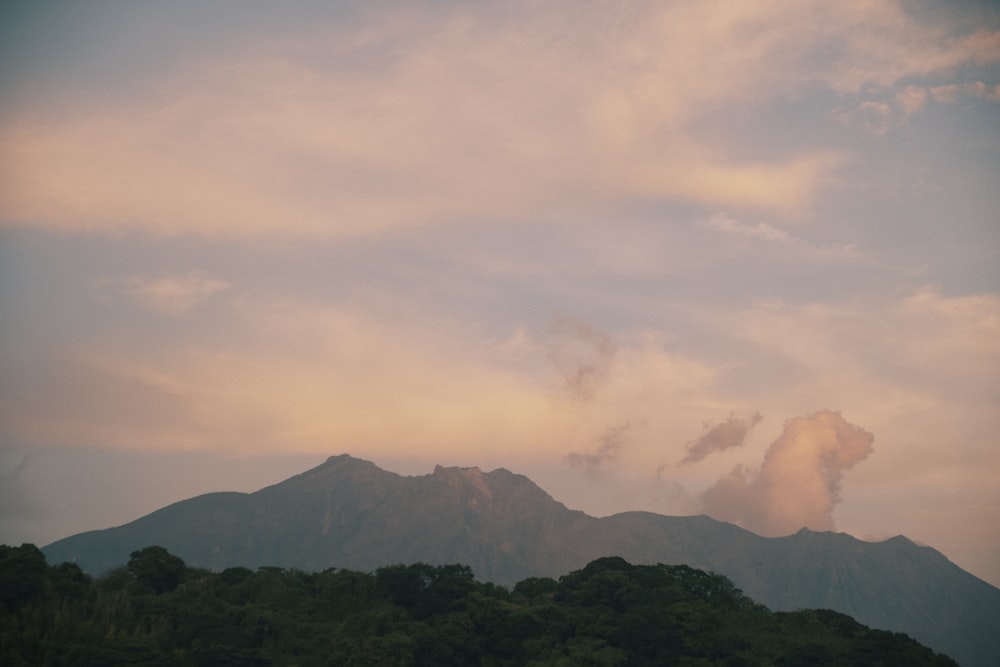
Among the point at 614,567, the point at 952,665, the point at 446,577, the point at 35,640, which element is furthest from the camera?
the point at 614,567

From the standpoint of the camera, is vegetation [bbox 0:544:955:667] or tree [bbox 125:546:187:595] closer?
vegetation [bbox 0:544:955:667]

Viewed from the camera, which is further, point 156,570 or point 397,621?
point 156,570

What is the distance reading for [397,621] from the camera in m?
99.2

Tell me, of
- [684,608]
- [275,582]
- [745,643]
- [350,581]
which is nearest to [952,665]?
[745,643]

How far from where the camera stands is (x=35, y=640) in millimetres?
78062

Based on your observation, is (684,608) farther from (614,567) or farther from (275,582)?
(275,582)

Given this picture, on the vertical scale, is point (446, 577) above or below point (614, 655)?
above

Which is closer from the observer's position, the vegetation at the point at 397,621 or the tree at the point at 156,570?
the vegetation at the point at 397,621

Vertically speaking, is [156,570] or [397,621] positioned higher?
[156,570]

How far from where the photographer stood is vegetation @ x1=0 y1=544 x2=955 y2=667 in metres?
82.6

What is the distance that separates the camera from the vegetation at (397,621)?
82.6 metres

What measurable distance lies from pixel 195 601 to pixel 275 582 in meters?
12.4

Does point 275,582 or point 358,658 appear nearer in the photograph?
point 358,658

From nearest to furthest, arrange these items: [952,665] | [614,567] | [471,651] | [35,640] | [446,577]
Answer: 1. [35,640]
2. [952,665]
3. [471,651]
4. [446,577]
5. [614,567]
